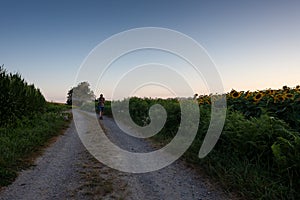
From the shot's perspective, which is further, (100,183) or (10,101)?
(10,101)

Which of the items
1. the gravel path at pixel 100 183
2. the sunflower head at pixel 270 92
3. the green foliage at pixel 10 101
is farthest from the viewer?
the green foliage at pixel 10 101

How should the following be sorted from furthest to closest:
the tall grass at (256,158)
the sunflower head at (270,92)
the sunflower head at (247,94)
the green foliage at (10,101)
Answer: the green foliage at (10,101) → the sunflower head at (247,94) → the sunflower head at (270,92) → the tall grass at (256,158)

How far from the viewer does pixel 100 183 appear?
420 centimetres

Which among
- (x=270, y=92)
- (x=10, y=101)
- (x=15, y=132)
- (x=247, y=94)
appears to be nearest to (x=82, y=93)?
(x=10, y=101)

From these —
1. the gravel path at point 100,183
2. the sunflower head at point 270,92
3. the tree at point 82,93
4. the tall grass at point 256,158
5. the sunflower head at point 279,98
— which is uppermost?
the tree at point 82,93

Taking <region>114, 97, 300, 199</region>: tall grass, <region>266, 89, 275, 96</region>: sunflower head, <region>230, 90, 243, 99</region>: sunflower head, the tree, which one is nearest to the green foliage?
<region>114, 97, 300, 199</region>: tall grass

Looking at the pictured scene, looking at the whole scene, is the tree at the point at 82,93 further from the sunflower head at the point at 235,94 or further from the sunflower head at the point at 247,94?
the sunflower head at the point at 247,94

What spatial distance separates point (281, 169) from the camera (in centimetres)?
384

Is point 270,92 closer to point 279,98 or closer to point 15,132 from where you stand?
point 279,98

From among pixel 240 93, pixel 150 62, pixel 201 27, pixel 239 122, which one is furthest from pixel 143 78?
pixel 239 122

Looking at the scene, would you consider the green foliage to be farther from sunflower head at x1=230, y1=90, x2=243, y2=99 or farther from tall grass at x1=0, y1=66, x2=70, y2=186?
sunflower head at x1=230, y1=90, x2=243, y2=99

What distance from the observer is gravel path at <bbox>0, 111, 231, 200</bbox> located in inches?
146

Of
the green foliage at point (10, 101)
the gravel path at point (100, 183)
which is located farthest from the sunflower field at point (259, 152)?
the green foliage at point (10, 101)

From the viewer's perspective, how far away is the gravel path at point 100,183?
3.72 meters
